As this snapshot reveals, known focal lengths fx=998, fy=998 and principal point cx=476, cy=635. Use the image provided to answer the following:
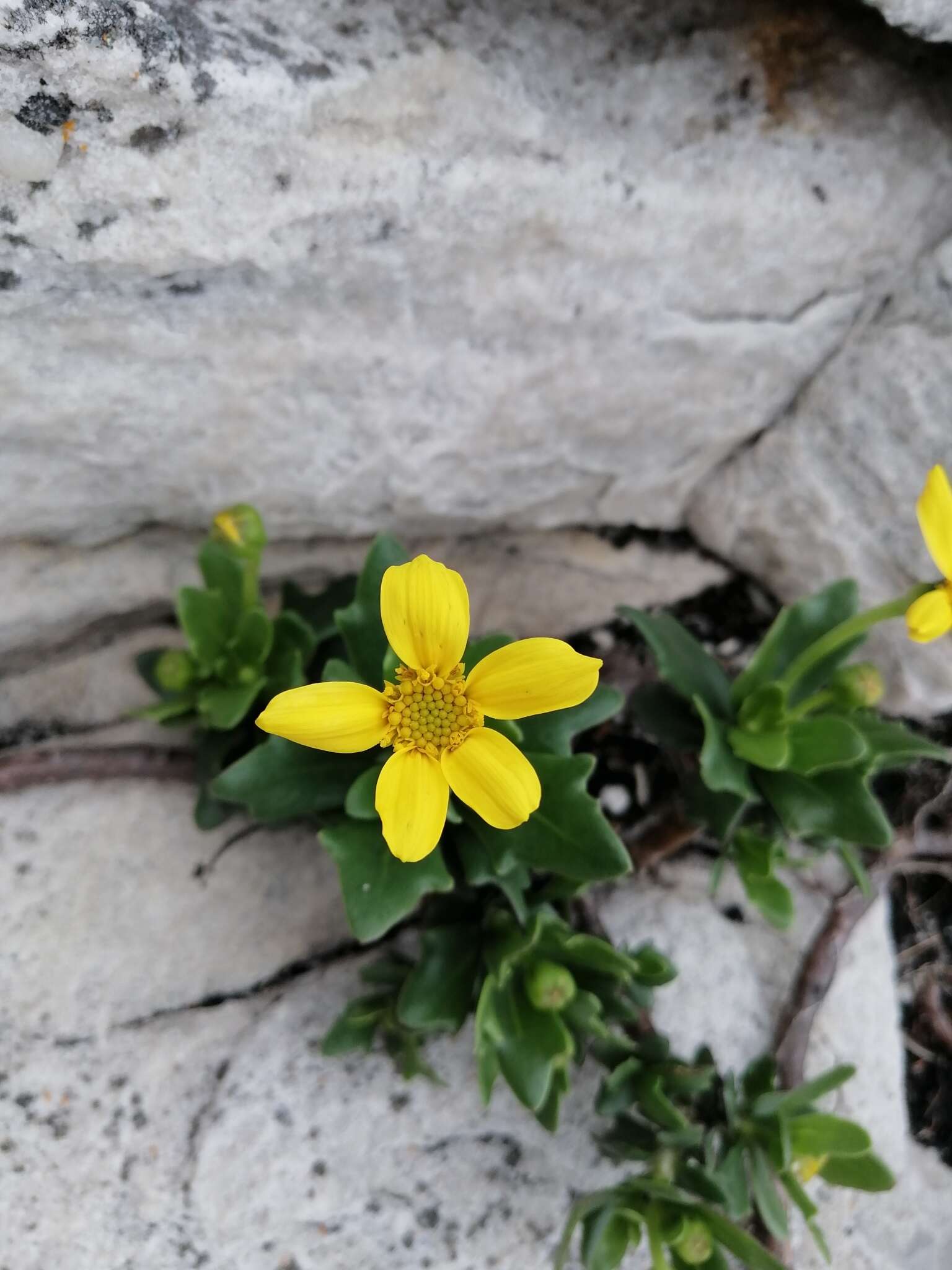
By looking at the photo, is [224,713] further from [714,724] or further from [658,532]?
[658,532]

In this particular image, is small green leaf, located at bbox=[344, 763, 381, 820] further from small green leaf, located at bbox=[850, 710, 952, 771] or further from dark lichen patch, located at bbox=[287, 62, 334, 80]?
dark lichen patch, located at bbox=[287, 62, 334, 80]

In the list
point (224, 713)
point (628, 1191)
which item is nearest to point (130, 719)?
point (224, 713)

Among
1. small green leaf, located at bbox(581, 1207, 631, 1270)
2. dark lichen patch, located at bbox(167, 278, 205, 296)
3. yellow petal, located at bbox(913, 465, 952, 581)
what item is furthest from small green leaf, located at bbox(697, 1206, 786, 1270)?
dark lichen patch, located at bbox(167, 278, 205, 296)

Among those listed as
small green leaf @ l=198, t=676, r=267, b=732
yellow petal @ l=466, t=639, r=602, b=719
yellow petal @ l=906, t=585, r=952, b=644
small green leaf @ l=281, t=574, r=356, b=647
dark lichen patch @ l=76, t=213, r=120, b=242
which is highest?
yellow petal @ l=906, t=585, r=952, b=644

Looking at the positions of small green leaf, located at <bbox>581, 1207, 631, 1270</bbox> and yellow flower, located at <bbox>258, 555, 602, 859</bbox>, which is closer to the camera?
yellow flower, located at <bbox>258, 555, 602, 859</bbox>

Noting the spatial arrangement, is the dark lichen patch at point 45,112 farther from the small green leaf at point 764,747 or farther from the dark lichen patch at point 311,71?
the small green leaf at point 764,747

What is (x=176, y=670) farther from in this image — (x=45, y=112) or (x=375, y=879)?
(x=45, y=112)
